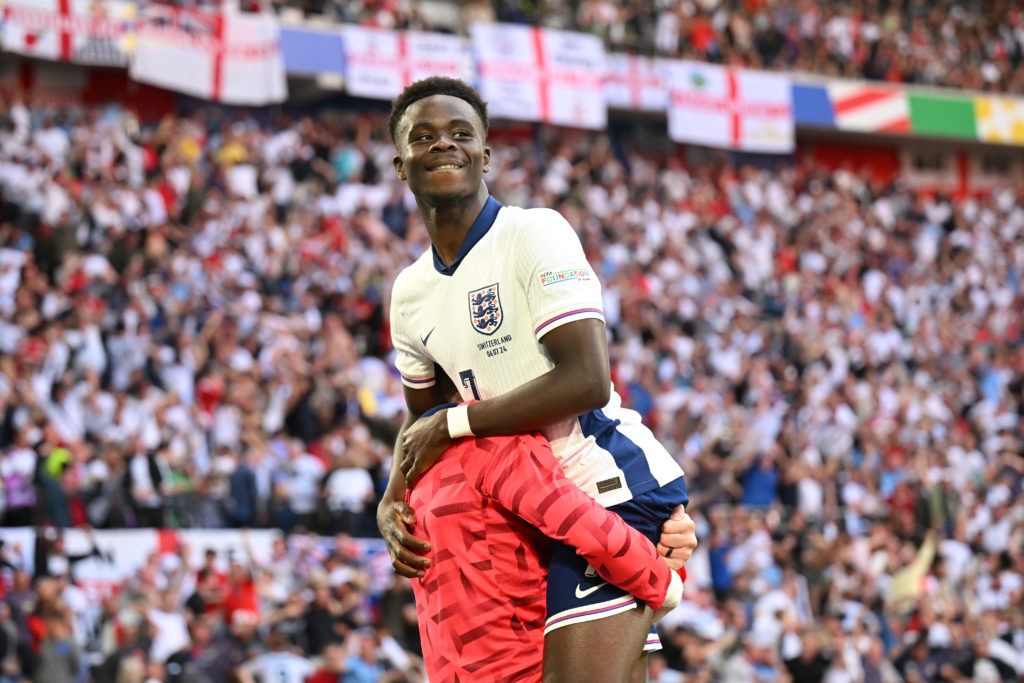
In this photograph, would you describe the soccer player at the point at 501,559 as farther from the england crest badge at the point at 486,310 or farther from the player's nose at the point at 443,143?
the player's nose at the point at 443,143

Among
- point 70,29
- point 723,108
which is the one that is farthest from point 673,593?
point 723,108

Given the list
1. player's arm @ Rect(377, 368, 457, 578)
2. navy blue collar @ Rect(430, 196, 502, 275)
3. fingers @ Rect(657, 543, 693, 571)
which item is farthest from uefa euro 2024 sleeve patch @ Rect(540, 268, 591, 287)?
fingers @ Rect(657, 543, 693, 571)

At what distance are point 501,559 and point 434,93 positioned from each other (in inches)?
50.3

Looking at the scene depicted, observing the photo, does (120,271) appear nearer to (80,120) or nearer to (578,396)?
(80,120)

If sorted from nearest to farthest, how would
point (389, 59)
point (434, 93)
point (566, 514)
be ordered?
point (566, 514)
point (434, 93)
point (389, 59)

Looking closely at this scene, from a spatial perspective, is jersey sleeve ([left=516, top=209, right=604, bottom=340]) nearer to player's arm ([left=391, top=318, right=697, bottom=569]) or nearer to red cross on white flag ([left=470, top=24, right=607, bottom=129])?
player's arm ([left=391, top=318, right=697, bottom=569])

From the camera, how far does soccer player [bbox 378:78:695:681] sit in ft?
12.1

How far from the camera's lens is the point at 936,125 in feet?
93.4

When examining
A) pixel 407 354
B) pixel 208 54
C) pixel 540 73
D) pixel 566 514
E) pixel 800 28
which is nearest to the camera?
pixel 566 514

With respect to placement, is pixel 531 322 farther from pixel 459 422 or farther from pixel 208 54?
pixel 208 54

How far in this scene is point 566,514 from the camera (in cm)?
363

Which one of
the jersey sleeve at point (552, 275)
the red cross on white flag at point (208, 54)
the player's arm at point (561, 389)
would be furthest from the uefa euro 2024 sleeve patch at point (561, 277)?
the red cross on white flag at point (208, 54)

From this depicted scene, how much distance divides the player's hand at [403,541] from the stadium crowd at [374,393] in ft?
21.4

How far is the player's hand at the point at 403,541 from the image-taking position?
3.94 meters
